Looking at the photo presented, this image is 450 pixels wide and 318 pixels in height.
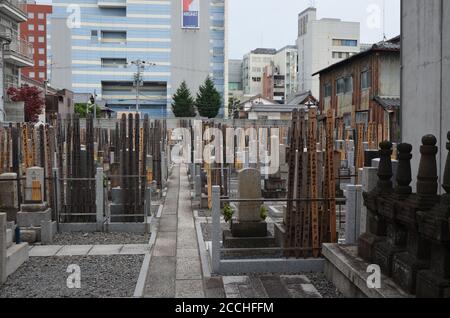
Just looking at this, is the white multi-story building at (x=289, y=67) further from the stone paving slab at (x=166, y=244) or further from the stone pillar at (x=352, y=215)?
the stone pillar at (x=352, y=215)

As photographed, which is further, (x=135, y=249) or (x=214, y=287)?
(x=135, y=249)

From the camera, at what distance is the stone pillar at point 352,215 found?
8.73m

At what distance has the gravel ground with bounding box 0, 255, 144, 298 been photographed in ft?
25.3

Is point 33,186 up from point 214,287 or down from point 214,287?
up

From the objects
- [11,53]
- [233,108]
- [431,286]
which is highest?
[11,53]

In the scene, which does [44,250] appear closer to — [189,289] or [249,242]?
[189,289]

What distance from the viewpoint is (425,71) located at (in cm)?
861

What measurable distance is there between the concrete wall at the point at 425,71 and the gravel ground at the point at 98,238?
6577 mm

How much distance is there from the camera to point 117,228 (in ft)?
41.1

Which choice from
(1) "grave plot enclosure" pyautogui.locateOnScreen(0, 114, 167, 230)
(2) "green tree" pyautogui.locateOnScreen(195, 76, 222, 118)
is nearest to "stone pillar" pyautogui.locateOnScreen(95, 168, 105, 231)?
(1) "grave plot enclosure" pyautogui.locateOnScreen(0, 114, 167, 230)

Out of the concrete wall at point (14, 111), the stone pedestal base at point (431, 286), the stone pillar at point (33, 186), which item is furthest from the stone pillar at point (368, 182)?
the concrete wall at point (14, 111)

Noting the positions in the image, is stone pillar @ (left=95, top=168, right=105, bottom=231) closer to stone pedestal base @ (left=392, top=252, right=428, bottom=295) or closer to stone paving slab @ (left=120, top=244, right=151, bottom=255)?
stone paving slab @ (left=120, top=244, right=151, bottom=255)

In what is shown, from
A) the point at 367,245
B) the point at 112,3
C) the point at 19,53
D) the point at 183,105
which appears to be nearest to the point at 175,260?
the point at 367,245

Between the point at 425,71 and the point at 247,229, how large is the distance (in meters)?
4.78
